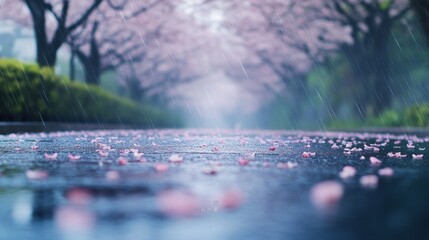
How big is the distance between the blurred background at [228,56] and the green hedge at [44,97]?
0.03 metres

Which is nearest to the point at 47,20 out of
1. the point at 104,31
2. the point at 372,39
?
the point at 104,31

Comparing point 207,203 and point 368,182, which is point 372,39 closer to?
point 368,182

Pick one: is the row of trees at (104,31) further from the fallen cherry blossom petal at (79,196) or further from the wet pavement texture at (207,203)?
the fallen cherry blossom petal at (79,196)

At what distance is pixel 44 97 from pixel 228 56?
36.2 meters

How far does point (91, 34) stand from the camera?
112 feet

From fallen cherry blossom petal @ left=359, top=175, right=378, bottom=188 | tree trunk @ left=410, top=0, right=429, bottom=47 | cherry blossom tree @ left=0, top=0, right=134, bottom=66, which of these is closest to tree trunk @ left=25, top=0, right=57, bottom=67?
A: cherry blossom tree @ left=0, top=0, right=134, bottom=66

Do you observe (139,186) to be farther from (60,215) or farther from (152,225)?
(152,225)

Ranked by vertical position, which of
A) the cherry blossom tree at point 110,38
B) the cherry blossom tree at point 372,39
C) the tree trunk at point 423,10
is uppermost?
the cherry blossom tree at point 110,38

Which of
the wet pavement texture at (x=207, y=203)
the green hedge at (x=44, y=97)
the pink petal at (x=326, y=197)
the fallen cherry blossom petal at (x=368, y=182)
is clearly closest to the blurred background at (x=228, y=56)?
the green hedge at (x=44, y=97)

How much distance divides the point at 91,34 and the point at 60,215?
102 feet

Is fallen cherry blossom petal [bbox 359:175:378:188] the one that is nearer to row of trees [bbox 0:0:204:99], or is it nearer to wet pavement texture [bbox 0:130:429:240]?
wet pavement texture [bbox 0:130:429:240]

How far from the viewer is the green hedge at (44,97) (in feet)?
55.9

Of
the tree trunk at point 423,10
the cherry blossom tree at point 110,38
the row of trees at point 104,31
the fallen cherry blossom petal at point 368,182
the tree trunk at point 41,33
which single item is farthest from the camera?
the cherry blossom tree at point 110,38

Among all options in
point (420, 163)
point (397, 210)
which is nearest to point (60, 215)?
point (397, 210)
